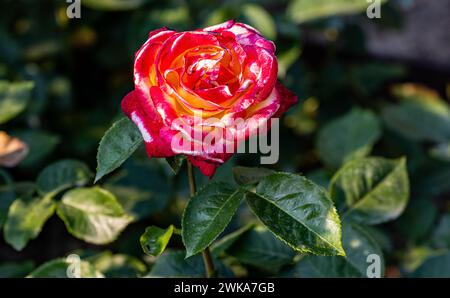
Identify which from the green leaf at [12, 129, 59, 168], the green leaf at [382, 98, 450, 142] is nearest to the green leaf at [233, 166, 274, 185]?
the green leaf at [12, 129, 59, 168]

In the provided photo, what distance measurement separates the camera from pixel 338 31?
186 centimetres

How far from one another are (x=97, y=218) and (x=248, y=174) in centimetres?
26

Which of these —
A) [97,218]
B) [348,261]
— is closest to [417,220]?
[348,261]

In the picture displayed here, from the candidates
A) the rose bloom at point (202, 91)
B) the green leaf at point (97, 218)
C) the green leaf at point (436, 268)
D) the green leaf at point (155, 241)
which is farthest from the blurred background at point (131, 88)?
the rose bloom at point (202, 91)

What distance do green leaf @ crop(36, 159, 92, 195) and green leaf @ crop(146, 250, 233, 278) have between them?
175 millimetres

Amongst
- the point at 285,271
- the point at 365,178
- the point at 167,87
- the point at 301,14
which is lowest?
the point at 285,271

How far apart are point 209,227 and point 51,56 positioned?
1.06m

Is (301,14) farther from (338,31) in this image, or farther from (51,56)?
(51,56)

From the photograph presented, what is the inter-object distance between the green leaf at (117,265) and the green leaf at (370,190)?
0.34m

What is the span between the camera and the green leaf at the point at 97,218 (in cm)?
98

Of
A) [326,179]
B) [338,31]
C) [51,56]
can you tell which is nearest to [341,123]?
[326,179]

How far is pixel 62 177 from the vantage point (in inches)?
40.6
